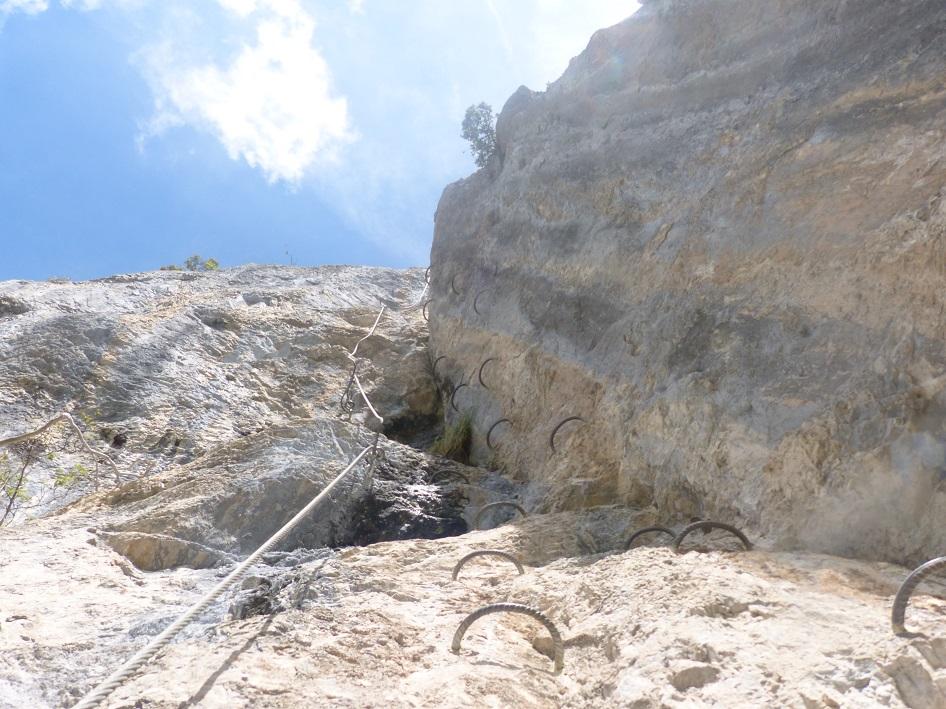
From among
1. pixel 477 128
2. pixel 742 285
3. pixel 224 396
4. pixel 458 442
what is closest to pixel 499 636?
pixel 742 285

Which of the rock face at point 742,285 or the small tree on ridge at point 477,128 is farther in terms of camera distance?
the small tree on ridge at point 477,128

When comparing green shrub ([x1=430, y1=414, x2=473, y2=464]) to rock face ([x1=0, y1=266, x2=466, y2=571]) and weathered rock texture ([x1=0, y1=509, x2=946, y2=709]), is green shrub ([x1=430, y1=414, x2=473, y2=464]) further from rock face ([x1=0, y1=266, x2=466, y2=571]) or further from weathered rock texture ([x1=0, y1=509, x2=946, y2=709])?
weathered rock texture ([x1=0, y1=509, x2=946, y2=709])

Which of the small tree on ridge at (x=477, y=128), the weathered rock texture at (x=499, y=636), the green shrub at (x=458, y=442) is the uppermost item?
the small tree on ridge at (x=477, y=128)

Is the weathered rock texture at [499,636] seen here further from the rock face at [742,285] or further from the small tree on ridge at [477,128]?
the small tree on ridge at [477,128]

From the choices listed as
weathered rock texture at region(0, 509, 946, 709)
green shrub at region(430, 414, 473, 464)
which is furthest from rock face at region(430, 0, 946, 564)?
weathered rock texture at region(0, 509, 946, 709)

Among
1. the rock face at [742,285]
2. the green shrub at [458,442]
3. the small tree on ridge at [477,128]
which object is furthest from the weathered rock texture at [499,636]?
the small tree on ridge at [477,128]

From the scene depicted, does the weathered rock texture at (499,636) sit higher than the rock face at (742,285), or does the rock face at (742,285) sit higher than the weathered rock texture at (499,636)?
the rock face at (742,285)

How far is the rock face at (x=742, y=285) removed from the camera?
12.3 ft

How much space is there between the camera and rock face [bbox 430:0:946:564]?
148 inches

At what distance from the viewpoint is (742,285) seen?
5.07 meters

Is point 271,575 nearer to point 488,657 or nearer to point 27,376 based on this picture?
point 488,657

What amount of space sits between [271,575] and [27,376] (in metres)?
6.10

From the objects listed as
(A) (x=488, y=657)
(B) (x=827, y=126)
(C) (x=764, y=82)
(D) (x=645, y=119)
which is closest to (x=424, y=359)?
(D) (x=645, y=119)

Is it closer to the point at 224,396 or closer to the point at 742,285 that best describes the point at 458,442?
the point at 224,396
